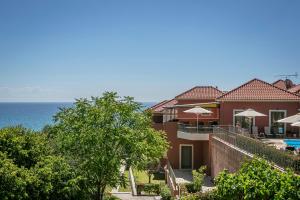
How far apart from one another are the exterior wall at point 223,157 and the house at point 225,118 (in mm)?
2272

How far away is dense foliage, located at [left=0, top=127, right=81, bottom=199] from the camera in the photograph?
17469 mm

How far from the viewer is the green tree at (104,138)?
81.9 ft

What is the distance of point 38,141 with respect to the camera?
22.4 metres

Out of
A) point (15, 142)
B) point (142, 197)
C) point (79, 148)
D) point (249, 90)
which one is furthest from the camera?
point (249, 90)

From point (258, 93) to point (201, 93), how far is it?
7518mm

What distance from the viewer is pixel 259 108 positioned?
111 feet

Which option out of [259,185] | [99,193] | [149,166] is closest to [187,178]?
[149,166]

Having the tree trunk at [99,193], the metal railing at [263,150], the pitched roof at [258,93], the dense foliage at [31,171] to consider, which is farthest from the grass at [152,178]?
the dense foliage at [31,171]

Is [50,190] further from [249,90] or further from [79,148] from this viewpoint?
[249,90]

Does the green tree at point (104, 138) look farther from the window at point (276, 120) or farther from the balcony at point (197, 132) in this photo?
the window at point (276, 120)

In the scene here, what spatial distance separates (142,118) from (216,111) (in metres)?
10.9

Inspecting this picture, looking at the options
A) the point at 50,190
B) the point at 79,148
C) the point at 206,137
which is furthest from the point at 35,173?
the point at 206,137

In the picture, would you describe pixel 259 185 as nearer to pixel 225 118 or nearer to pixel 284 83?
pixel 225 118

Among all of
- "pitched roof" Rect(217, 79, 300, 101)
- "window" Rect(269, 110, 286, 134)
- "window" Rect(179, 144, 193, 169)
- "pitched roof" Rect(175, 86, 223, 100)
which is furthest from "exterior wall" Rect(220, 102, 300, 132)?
"pitched roof" Rect(175, 86, 223, 100)
